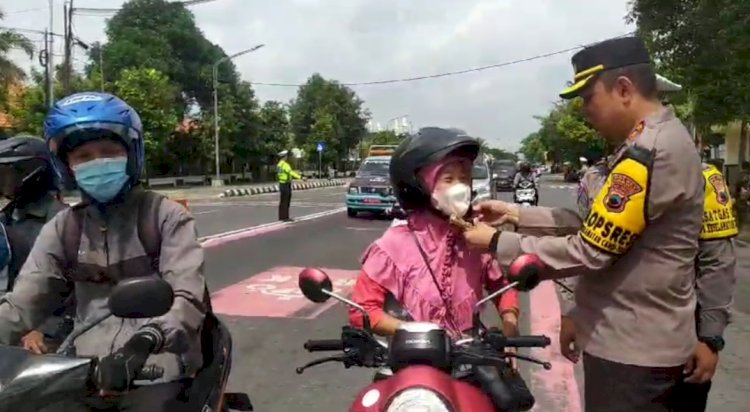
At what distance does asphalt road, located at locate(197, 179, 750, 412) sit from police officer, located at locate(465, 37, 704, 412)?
2932 millimetres

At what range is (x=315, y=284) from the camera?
253 centimetres

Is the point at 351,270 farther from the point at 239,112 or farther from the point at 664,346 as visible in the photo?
the point at 239,112

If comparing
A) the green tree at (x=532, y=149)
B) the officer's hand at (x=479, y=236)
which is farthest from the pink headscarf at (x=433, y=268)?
the green tree at (x=532, y=149)

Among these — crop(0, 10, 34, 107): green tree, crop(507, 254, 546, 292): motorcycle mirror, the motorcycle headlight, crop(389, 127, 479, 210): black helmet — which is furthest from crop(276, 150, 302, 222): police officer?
the motorcycle headlight

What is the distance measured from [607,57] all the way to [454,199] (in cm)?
63

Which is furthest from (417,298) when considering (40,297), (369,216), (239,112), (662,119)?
(239,112)

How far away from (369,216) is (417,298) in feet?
66.3

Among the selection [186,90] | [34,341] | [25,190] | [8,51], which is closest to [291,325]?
[25,190]

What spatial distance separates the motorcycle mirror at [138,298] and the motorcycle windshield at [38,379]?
0.15 metres

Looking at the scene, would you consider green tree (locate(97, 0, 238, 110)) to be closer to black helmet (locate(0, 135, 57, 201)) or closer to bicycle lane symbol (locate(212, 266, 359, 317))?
bicycle lane symbol (locate(212, 266, 359, 317))

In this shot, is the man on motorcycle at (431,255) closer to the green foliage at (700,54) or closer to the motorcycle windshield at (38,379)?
the motorcycle windshield at (38,379)

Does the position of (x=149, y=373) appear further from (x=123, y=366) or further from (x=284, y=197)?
(x=284, y=197)

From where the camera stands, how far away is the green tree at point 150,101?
41.8 meters

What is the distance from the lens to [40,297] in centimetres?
274
